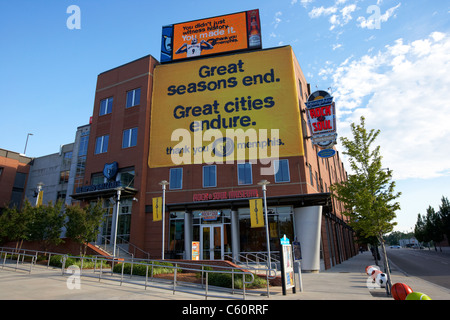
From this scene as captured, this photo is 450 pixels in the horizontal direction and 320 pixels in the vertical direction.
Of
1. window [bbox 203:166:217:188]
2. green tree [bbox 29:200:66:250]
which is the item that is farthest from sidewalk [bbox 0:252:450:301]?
window [bbox 203:166:217:188]

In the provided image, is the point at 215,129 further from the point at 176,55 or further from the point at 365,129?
→ the point at 365,129

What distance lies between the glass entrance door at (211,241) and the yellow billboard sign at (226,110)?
607cm

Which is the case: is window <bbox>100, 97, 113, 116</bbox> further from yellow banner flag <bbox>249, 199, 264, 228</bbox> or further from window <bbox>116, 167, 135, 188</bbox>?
yellow banner flag <bbox>249, 199, 264, 228</bbox>

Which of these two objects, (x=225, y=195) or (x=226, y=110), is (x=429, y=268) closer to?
(x=225, y=195)

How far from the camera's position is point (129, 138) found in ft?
96.5

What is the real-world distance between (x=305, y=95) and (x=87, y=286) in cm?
2719

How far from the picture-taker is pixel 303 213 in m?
23.0

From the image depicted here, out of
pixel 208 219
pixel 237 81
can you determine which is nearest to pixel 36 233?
pixel 208 219

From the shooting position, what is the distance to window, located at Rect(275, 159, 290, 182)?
80.1 ft

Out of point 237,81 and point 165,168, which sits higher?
point 237,81

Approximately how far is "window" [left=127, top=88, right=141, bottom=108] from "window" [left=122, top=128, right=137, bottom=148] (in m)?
2.99

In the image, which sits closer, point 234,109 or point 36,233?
point 36,233

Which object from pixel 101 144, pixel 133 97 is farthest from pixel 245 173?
pixel 101 144

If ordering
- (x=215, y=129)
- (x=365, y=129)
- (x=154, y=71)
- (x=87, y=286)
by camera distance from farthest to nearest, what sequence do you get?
1. (x=154, y=71)
2. (x=215, y=129)
3. (x=365, y=129)
4. (x=87, y=286)
